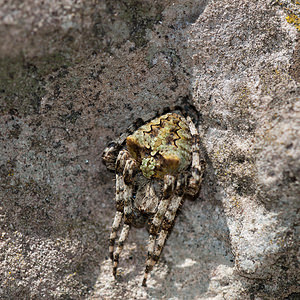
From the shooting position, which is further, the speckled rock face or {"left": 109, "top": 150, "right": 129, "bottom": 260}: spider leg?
{"left": 109, "top": 150, "right": 129, "bottom": 260}: spider leg

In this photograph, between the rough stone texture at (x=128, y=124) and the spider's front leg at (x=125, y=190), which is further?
the spider's front leg at (x=125, y=190)

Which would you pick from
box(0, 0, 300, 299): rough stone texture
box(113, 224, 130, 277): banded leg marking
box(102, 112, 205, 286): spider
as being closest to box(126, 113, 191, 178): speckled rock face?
box(102, 112, 205, 286): spider

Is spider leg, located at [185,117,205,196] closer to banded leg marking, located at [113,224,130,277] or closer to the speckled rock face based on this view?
the speckled rock face

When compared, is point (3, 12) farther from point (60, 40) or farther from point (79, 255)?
point (79, 255)

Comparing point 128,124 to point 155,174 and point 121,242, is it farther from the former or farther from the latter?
point 121,242

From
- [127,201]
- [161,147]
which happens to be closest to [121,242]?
[127,201]

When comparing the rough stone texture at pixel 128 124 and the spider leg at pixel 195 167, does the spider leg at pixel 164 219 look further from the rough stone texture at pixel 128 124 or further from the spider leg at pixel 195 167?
the rough stone texture at pixel 128 124

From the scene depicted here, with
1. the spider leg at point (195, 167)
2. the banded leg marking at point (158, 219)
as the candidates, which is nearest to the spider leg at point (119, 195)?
the banded leg marking at point (158, 219)
